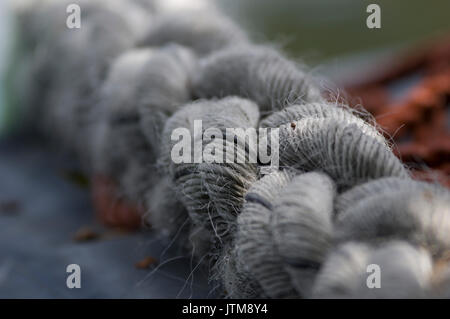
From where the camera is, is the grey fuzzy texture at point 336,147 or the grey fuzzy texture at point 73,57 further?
the grey fuzzy texture at point 73,57

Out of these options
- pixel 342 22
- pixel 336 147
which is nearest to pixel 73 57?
pixel 336 147

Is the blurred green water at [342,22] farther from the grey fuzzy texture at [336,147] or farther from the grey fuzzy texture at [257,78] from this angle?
the grey fuzzy texture at [336,147]

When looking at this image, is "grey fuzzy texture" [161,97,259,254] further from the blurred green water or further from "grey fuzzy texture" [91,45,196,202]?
the blurred green water

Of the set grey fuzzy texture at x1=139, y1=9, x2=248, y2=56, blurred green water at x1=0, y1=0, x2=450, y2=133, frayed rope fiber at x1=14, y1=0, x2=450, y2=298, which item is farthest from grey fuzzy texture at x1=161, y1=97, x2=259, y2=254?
blurred green water at x1=0, y1=0, x2=450, y2=133

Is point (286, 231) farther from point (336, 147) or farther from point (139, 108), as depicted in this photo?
point (139, 108)

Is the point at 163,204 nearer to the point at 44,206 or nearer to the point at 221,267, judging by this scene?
the point at 221,267

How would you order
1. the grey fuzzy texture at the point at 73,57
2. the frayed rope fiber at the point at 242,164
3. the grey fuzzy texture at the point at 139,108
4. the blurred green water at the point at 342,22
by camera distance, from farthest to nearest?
→ the blurred green water at the point at 342,22 < the grey fuzzy texture at the point at 73,57 < the grey fuzzy texture at the point at 139,108 < the frayed rope fiber at the point at 242,164

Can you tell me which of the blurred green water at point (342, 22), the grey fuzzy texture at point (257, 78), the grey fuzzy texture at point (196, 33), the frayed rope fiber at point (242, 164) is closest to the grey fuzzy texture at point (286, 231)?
A: the frayed rope fiber at point (242, 164)

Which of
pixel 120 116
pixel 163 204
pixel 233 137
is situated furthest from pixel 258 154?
pixel 120 116
